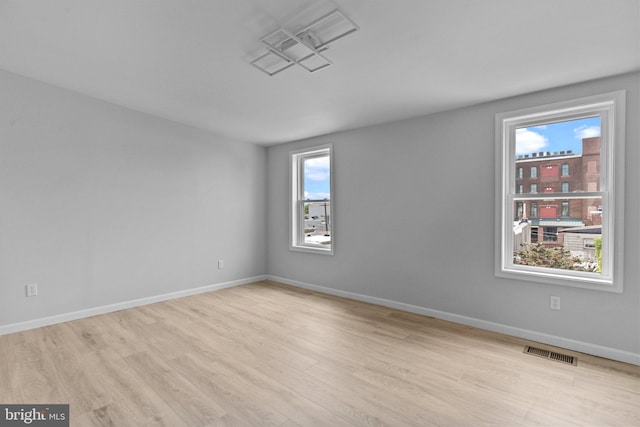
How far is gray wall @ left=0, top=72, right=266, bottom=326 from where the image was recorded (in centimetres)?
315

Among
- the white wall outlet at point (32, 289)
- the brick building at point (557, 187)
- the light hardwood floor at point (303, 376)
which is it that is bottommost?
the light hardwood floor at point (303, 376)

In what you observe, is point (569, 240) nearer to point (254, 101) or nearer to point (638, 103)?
point (638, 103)

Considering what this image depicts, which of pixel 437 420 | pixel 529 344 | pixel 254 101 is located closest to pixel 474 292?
pixel 529 344

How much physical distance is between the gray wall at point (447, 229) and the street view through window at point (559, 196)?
0.81ft

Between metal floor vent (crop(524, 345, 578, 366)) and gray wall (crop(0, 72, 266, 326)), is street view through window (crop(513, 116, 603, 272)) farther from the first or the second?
gray wall (crop(0, 72, 266, 326))

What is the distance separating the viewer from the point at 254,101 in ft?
11.3

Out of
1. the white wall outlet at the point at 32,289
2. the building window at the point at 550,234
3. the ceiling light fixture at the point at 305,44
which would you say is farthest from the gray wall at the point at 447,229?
the white wall outlet at the point at 32,289

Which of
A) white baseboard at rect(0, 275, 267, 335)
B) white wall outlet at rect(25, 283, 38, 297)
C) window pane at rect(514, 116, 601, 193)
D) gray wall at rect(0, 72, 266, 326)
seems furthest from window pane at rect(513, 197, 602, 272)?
white wall outlet at rect(25, 283, 38, 297)

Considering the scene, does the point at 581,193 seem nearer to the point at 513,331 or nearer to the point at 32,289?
the point at 513,331

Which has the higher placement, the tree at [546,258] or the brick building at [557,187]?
the brick building at [557,187]

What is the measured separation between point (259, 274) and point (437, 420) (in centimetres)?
408

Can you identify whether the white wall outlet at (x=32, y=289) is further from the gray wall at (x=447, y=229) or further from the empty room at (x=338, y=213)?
the gray wall at (x=447, y=229)

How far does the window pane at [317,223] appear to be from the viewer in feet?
15.9

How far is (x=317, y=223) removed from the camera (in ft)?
16.4
